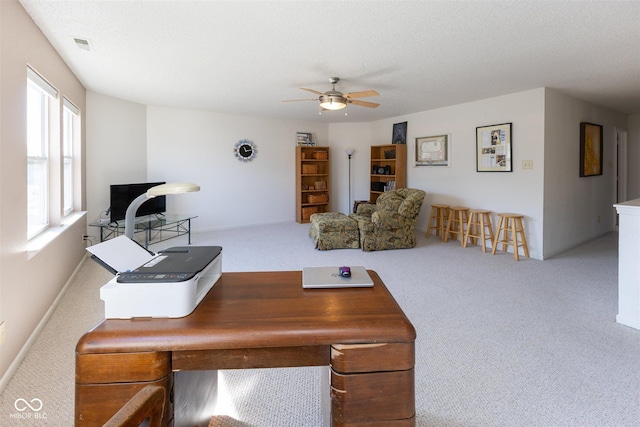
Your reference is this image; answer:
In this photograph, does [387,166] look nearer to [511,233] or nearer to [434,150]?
[434,150]

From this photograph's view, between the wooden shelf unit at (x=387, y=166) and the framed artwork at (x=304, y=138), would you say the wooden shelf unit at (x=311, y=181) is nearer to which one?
the framed artwork at (x=304, y=138)

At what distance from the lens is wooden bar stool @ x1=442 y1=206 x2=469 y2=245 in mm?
5320

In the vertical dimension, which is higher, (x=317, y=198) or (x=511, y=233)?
(x=317, y=198)

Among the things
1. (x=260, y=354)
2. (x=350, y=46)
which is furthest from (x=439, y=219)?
(x=260, y=354)

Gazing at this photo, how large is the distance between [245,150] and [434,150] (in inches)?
146

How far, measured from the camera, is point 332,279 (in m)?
1.31

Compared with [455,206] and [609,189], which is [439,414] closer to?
[455,206]

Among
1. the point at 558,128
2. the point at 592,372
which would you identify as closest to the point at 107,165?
the point at 592,372

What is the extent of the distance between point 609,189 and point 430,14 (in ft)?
18.7

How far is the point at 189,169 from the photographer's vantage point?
6.36 meters

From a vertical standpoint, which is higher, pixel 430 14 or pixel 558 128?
pixel 430 14

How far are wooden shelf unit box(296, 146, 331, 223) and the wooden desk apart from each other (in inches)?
255

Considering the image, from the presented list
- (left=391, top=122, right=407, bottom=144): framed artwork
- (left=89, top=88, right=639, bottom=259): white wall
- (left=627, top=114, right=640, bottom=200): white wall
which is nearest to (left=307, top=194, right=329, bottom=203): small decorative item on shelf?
(left=89, top=88, right=639, bottom=259): white wall

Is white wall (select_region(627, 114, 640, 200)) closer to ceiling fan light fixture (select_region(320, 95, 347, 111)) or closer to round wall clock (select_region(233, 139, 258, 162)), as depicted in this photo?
ceiling fan light fixture (select_region(320, 95, 347, 111))
